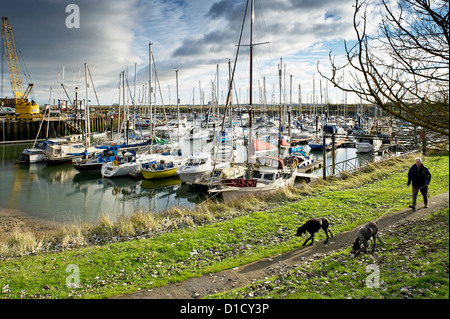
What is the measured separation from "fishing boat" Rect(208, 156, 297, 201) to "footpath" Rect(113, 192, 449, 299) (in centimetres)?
1076

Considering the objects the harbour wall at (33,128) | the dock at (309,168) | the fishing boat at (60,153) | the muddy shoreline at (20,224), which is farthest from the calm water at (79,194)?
the harbour wall at (33,128)

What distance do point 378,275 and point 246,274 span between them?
12.0ft

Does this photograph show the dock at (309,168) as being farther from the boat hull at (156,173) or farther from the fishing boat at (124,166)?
the fishing boat at (124,166)

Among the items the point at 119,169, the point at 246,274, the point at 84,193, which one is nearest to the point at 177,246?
the point at 246,274

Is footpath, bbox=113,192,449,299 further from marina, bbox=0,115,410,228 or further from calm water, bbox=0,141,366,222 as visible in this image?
calm water, bbox=0,141,366,222

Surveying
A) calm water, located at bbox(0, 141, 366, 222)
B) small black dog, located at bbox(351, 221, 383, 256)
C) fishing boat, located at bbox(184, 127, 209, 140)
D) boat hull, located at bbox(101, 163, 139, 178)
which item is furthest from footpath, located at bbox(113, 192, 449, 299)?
fishing boat, located at bbox(184, 127, 209, 140)

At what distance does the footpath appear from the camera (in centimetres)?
849

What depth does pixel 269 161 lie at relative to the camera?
93.1ft

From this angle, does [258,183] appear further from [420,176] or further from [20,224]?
[20,224]

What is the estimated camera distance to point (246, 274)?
9.36 m

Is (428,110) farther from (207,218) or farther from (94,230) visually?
(94,230)

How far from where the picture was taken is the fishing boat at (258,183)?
74.1 ft
